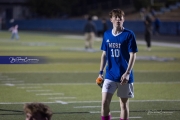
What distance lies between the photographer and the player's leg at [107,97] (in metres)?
10.4

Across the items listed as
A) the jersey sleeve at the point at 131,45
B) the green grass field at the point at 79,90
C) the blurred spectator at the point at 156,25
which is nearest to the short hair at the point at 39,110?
the jersey sleeve at the point at 131,45

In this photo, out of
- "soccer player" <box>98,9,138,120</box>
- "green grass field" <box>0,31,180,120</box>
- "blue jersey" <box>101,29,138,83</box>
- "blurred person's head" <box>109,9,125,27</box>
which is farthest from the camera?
"green grass field" <box>0,31,180,120</box>

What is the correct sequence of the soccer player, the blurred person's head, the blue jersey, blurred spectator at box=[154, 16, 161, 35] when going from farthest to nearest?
blurred spectator at box=[154, 16, 161, 35] → the blue jersey → the soccer player → the blurred person's head

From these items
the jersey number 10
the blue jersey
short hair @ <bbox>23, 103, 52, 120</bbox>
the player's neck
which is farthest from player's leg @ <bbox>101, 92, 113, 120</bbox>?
short hair @ <bbox>23, 103, 52, 120</bbox>

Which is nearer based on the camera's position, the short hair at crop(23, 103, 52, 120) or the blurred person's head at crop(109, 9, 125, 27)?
the short hair at crop(23, 103, 52, 120)

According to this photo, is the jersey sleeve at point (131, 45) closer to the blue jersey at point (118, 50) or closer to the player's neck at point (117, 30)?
the blue jersey at point (118, 50)

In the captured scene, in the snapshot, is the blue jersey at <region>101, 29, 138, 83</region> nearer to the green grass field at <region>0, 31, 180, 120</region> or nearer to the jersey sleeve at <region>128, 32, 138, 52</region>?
the jersey sleeve at <region>128, 32, 138, 52</region>

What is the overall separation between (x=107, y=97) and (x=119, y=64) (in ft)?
1.96

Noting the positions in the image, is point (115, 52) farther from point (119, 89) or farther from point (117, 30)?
point (119, 89)

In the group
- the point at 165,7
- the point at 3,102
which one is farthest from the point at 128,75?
the point at 165,7

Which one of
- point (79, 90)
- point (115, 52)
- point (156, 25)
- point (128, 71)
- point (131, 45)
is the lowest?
point (156, 25)

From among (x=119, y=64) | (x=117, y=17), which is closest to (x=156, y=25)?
(x=119, y=64)

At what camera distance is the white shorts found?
414 inches

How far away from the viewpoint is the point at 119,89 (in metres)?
10.5
